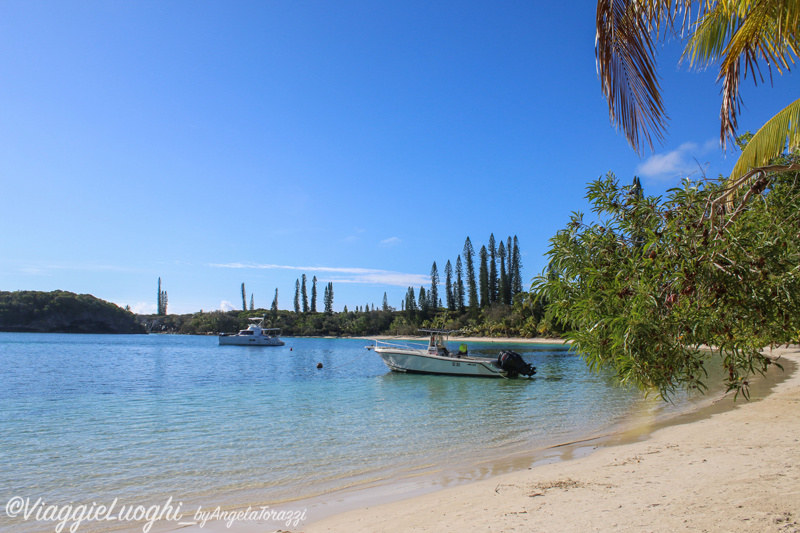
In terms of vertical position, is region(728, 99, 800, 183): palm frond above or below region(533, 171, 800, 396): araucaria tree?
above

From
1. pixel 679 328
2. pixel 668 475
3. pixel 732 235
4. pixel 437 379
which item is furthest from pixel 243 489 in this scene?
pixel 437 379

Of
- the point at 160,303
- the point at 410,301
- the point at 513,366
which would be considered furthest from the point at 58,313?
the point at 513,366

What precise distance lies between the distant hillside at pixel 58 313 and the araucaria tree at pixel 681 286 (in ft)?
467

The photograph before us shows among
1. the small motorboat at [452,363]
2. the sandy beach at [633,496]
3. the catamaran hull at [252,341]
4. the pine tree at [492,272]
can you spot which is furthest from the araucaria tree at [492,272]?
the sandy beach at [633,496]

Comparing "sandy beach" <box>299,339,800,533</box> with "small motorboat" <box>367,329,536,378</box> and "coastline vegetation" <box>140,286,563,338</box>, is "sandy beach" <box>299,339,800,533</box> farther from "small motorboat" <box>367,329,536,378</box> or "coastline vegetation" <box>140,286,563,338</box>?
"coastline vegetation" <box>140,286,563,338</box>

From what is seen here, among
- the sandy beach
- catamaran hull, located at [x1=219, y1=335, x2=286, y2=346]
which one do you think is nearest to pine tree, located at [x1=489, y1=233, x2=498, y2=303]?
catamaran hull, located at [x1=219, y1=335, x2=286, y2=346]

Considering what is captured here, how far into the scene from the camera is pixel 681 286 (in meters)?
2.90

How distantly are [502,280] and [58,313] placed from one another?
10988 cm

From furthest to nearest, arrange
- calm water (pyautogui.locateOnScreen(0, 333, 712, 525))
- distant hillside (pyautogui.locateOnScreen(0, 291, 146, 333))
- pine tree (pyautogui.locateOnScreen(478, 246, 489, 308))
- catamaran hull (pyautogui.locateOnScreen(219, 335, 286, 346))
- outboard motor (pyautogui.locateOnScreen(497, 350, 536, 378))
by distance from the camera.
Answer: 1. distant hillside (pyautogui.locateOnScreen(0, 291, 146, 333))
2. pine tree (pyautogui.locateOnScreen(478, 246, 489, 308))
3. catamaran hull (pyautogui.locateOnScreen(219, 335, 286, 346))
4. outboard motor (pyautogui.locateOnScreen(497, 350, 536, 378))
5. calm water (pyautogui.locateOnScreen(0, 333, 712, 525))

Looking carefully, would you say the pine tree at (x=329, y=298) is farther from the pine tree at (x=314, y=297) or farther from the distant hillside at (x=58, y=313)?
the distant hillside at (x=58, y=313)

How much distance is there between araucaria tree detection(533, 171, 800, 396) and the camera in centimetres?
287

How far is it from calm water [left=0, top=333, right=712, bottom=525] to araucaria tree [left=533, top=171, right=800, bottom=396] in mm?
5971

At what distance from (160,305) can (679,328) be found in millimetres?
168541

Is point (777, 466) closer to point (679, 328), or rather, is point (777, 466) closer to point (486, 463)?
point (486, 463)
